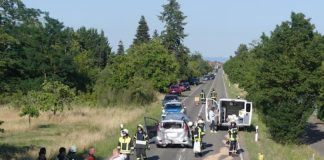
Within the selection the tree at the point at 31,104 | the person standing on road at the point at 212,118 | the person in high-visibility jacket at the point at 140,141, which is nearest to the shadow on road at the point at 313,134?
→ the person standing on road at the point at 212,118

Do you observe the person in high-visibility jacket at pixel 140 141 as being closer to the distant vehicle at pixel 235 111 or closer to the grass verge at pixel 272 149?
the grass verge at pixel 272 149

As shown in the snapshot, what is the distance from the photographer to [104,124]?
118 ft

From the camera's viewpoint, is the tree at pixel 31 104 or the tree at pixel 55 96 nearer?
the tree at pixel 31 104

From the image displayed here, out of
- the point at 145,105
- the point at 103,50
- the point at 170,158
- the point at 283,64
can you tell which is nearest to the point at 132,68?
the point at 145,105

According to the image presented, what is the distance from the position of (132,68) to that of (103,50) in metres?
102

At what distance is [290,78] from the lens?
33.6 metres

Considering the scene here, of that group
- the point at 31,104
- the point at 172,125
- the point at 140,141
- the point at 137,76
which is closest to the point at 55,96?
the point at 31,104

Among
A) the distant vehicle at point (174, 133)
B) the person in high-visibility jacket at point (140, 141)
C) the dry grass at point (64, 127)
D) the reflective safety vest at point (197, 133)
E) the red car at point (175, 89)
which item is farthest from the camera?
the red car at point (175, 89)

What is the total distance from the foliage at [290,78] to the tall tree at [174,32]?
69226mm

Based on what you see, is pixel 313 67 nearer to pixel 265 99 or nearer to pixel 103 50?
pixel 265 99

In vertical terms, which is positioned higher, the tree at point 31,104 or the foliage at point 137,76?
the foliage at point 137,76

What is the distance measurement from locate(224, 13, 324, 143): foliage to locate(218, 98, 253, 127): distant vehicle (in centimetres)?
123

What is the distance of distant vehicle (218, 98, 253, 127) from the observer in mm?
33000

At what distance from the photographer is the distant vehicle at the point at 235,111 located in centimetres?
3300
